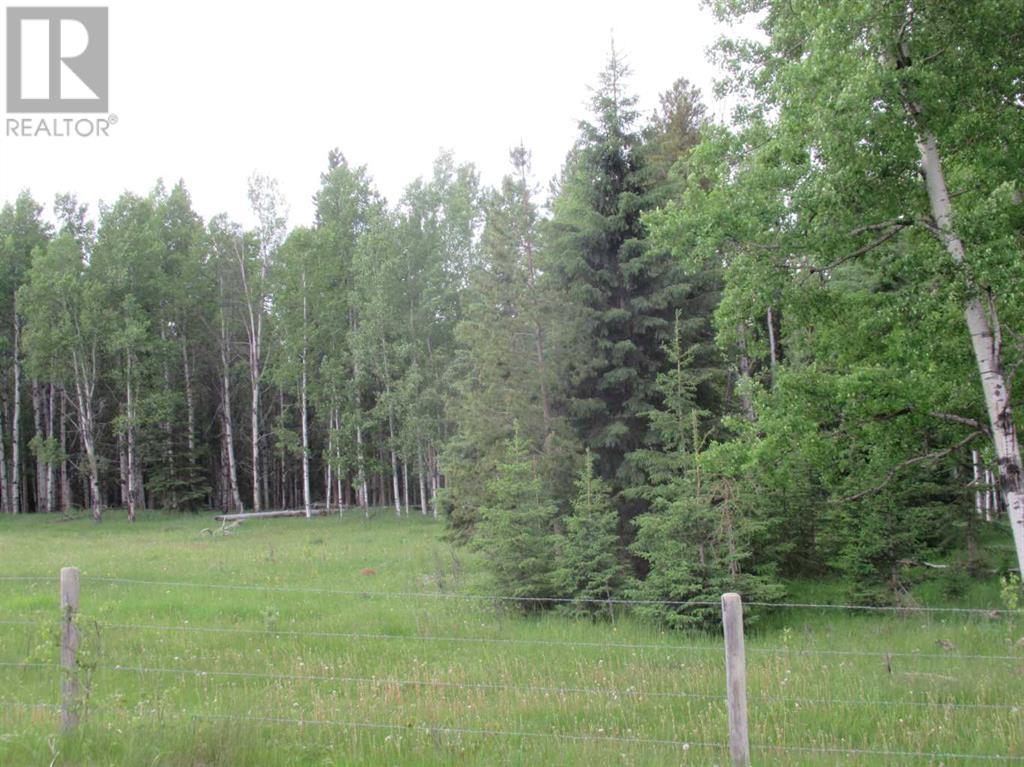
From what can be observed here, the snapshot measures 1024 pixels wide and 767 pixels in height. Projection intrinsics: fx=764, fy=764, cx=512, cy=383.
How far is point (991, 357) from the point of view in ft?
27.3

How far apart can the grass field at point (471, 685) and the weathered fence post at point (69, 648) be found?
104mm

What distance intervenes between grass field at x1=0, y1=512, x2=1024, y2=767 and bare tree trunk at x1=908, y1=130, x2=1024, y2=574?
1.87 meters

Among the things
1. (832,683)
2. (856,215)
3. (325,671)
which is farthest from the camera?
(856,215)

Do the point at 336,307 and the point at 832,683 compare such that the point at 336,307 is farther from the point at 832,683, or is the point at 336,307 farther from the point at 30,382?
the point at 832,683

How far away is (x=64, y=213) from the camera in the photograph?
44.9m

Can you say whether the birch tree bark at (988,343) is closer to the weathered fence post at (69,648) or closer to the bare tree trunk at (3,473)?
the weathered fence post at (69,648)

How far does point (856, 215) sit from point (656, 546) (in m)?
5.63

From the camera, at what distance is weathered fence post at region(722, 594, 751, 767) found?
471 cm

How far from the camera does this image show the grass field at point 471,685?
5.52m

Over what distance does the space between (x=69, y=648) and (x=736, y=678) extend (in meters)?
4.61

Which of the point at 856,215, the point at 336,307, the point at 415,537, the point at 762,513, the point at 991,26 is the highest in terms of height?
the point at 336,307

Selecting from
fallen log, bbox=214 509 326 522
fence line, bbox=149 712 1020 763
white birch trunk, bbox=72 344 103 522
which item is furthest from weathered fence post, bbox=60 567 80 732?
white birch trunk, bbox=72 344 103 522

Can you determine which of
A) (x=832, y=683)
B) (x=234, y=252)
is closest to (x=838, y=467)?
(x=832, y=683)

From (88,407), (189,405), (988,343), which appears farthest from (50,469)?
(988,343)
